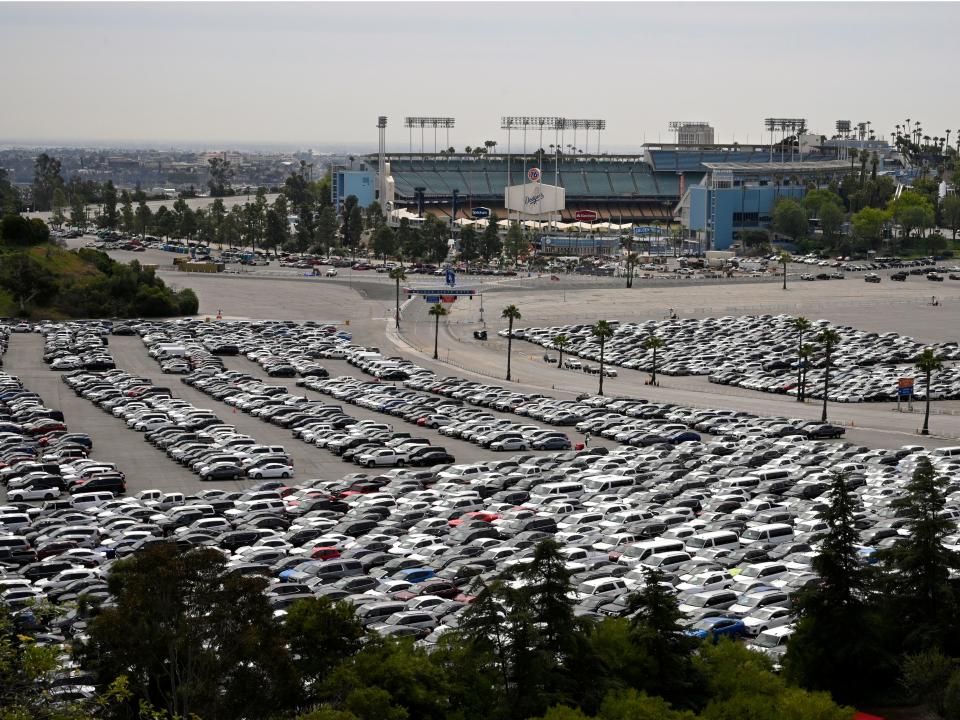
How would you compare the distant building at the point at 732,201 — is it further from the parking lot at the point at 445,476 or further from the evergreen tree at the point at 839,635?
the evergreen tree at the point at 839,635

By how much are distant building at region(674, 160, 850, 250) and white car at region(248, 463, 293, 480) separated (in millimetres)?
111798

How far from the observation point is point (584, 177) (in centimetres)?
19075

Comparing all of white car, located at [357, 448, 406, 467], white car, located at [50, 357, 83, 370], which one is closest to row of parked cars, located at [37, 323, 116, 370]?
white car, located at [50, 357, 83, 370]

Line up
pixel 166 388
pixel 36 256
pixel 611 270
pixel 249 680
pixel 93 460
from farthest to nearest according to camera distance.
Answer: pixel 611 270, pixel 36 256, pixel 166 388, pixel 93 460, pixel 249 680

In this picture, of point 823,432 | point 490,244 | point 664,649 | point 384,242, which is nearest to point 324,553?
point 664,649

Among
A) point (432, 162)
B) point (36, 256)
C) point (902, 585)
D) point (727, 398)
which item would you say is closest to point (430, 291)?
point (36, 256)

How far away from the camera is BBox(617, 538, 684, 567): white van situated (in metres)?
34.9

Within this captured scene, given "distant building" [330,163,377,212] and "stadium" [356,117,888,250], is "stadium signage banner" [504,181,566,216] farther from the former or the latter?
"distant building" [330,163,377,212]

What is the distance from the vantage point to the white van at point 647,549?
115 feet

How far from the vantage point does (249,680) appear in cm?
2308

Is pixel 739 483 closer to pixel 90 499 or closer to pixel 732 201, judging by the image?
pixel 90 499

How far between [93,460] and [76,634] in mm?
21148

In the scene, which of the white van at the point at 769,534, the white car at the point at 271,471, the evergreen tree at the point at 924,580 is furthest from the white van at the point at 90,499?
the evergreen tree at the point at 924,580

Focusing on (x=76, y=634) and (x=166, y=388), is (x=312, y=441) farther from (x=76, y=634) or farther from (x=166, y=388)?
(x=76, y=634)
